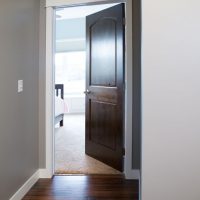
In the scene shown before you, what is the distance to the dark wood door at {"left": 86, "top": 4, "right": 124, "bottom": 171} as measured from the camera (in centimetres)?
329

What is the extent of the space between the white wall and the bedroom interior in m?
1.52

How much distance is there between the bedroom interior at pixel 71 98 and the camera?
360cm

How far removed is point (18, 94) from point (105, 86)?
1.34m

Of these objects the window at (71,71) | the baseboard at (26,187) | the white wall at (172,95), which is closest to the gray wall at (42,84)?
the baseboard at (26,187)

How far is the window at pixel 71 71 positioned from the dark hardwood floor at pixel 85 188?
5.71 m

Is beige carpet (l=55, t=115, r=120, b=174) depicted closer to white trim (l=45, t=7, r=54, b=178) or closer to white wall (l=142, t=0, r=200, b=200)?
white trim (l=45, t=7, r=54, b=178)

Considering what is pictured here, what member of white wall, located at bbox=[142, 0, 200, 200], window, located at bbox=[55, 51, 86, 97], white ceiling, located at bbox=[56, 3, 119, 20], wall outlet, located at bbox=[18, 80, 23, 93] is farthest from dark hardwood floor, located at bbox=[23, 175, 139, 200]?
window, located at bbox=[55, 51, 86, 97]

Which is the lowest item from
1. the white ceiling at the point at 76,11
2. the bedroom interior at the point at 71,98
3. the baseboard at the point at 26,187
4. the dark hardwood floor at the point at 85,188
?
the dark hardwood floor at the point at 85,188

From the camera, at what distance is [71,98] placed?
27.8 ft

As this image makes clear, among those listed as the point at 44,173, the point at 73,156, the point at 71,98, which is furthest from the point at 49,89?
the point at 71,98

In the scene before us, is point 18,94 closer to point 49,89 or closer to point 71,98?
point 49,89

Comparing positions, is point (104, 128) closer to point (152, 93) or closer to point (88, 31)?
point (88, 31)

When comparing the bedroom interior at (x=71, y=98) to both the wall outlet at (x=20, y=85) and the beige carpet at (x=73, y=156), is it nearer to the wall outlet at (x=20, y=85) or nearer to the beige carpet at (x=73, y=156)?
the beige carpet at (x=73, y=156)

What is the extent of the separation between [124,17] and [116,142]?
154 cm
